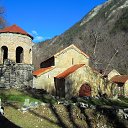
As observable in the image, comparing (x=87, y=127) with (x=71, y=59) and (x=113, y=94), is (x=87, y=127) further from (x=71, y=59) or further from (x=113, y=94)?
(x=71, y=59)

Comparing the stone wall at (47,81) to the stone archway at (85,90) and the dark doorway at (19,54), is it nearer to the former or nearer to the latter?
the dark doorway at (19,54)

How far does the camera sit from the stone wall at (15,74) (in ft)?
106

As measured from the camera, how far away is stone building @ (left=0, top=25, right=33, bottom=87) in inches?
1281

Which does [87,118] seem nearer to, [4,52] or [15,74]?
[15,74]

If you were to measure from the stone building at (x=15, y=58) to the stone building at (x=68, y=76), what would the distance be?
11.1 ft

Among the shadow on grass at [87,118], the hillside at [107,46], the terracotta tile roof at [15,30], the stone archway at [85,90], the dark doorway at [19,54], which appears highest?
the hillside at [107,46]

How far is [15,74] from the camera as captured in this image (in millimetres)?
32938

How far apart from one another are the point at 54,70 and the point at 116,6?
124 metres

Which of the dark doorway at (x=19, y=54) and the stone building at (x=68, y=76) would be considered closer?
the stone building at (x=68, y=76)

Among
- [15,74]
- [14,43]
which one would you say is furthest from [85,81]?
[14,43]

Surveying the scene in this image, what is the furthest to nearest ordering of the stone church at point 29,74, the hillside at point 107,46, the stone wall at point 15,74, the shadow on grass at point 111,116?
1. the hillside at point 107,46
2. the stone church at point 29,74
3. the stone wall at point 15,74
4. the shadow on grass at point 111,116

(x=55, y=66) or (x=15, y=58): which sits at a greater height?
(x=15, y=58)

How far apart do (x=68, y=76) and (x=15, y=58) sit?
627 centimetres

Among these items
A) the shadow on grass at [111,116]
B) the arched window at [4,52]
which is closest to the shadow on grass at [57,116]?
the shadow on grass at [111,116]
